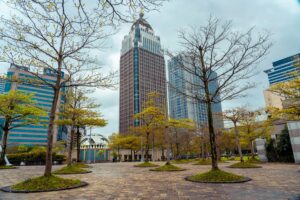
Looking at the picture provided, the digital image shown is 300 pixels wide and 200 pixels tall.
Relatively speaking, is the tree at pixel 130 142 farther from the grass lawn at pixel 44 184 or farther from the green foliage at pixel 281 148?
the grass lawn at pixel 44 184

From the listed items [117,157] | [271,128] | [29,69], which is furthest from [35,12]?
[117,157]

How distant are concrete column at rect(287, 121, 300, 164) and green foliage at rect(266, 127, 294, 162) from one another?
1.86 m

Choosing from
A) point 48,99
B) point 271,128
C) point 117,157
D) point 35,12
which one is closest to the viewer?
point 35,12

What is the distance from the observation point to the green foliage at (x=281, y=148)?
2334 centimetres

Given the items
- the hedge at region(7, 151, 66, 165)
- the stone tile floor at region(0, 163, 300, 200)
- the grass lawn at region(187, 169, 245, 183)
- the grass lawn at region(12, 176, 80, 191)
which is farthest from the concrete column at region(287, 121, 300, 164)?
the hedge at region(7, 151, 66, 165)

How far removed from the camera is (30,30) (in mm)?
8242

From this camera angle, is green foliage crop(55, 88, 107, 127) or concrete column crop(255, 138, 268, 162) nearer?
green foliage crop(55, 88, 107, 127)

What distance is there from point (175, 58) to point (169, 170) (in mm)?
9393

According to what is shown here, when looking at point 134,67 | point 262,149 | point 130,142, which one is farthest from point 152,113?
point 134,67

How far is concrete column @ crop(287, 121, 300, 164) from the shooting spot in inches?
828

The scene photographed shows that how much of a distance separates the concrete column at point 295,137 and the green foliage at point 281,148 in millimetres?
1865

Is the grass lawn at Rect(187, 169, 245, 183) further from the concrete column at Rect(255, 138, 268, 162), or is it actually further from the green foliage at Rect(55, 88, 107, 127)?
the concrete column at Rect(255, 138, 268, 162)

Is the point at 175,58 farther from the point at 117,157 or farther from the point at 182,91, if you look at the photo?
the point at 117,157

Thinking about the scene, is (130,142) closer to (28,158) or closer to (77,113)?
(28,158)
